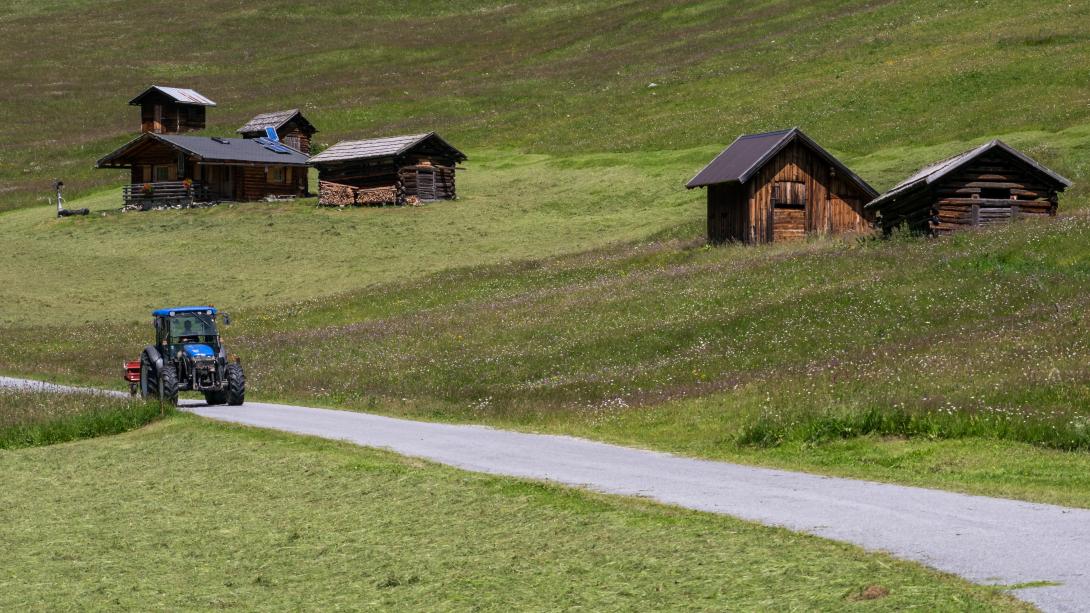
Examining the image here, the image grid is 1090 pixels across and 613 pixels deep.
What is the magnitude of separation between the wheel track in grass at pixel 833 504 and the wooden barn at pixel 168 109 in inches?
3148

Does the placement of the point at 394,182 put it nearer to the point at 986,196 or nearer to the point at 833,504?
the point at 986,196

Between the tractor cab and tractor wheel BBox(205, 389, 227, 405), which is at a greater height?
the tractor cab

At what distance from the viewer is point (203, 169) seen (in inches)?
3152

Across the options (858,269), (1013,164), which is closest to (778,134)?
(1013,164)

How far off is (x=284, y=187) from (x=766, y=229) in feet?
127

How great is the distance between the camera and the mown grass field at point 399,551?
10.5 meters

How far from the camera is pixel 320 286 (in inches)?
2151

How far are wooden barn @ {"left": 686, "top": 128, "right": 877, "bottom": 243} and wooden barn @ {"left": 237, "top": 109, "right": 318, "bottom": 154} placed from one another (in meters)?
43.5

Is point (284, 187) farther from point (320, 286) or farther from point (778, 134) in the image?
point (778, 134)

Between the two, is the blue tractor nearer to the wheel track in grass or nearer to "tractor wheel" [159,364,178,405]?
"tractor wheel" [159,364,178,405]

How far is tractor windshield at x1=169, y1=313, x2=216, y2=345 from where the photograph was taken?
29.5 metres

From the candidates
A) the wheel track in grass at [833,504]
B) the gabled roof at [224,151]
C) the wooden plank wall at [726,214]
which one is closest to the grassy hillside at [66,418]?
the wheel track in grass at [833,504]

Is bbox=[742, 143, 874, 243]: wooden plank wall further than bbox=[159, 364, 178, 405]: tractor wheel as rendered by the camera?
Yes

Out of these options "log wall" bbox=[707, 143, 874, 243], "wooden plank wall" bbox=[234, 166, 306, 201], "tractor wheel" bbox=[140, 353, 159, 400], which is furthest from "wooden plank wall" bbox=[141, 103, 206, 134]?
"tractor wheel" bbox=[140, 353, 159, 400]
